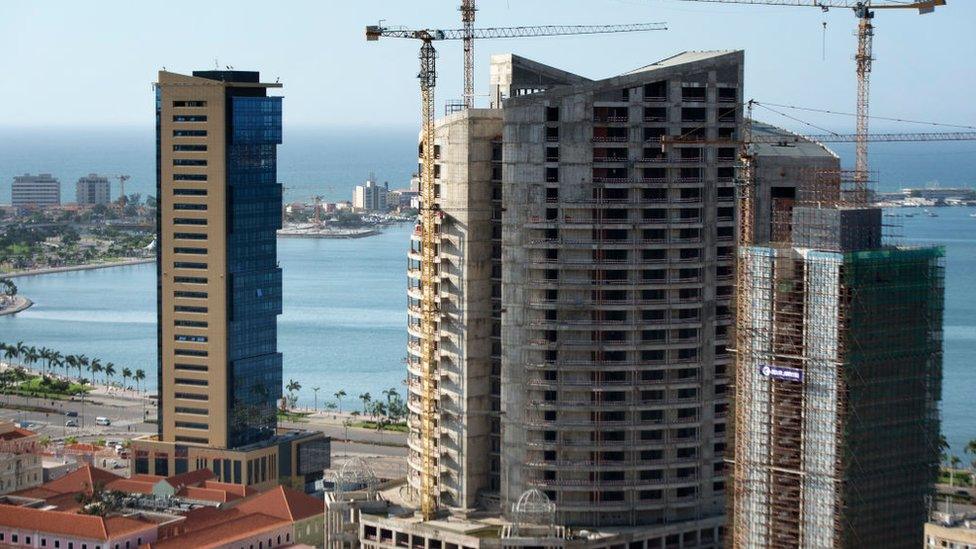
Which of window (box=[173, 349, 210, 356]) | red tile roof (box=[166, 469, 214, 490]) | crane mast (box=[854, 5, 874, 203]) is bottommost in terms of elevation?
red tile roof (box=[166, 469, 214, 490])

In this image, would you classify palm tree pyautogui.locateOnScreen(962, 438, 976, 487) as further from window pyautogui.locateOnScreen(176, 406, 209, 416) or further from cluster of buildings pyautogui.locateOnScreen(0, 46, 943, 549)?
window pyautogui.locateOnScreen(176, 406, 209, 416)

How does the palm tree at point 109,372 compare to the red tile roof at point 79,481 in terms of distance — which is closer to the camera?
the red tile roof at point 79,481

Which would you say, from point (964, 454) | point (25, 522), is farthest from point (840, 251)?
point (964, 454)

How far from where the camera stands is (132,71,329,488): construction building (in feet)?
390

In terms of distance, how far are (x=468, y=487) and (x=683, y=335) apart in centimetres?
1139

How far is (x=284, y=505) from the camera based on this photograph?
102 metres

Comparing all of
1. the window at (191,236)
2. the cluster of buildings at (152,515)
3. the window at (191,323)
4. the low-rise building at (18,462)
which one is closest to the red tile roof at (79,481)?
the cluster of buildings at (152,515)

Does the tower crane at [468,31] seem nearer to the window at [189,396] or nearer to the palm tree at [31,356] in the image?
the window at [189,396]

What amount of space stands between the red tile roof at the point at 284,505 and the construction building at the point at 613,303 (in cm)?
1143

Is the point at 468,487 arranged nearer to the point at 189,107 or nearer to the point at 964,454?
the point at 189,107

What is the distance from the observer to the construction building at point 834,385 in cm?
7612

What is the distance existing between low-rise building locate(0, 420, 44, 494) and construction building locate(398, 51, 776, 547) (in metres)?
25.5

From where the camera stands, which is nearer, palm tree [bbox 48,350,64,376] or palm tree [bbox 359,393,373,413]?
palm tree [bbox 359,393,373,413]

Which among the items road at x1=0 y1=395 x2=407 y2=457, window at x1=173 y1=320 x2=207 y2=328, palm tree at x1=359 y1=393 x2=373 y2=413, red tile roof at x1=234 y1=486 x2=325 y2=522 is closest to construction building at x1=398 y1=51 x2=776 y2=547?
red tile roof at x1=234 y1=486 x2=325 y2=522
